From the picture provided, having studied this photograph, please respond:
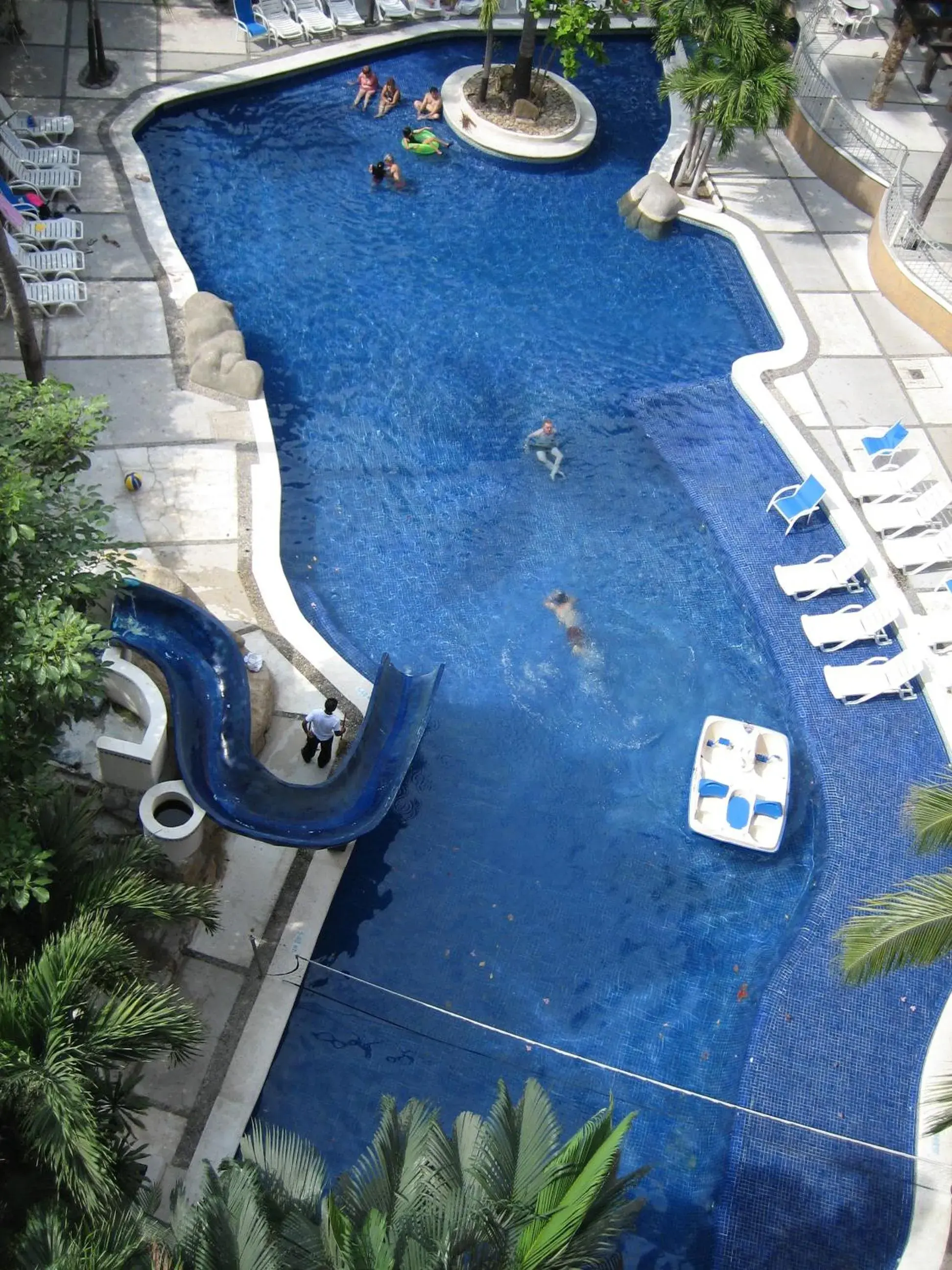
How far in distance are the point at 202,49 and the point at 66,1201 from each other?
864 inches

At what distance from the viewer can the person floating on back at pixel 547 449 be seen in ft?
56.3

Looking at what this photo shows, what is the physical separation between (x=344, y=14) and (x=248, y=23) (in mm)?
2031

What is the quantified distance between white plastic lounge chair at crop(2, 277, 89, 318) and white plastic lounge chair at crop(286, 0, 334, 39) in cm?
963

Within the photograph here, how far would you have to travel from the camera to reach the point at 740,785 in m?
13.9

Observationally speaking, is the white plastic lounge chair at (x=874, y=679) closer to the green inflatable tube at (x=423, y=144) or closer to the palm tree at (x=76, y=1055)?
the palm tree at (x=76, y=1055)

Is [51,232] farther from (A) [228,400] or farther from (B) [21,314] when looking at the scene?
(A) [228,400]

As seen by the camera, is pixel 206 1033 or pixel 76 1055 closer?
pixel 76 1055

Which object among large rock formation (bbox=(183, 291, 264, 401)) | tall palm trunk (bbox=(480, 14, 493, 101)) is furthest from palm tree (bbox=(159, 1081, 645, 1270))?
tall palm trunk (bbox=(480, 14, 493, 101))

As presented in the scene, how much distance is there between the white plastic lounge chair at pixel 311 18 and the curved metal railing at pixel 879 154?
9535mm

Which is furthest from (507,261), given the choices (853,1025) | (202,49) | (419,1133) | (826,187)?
(419,1133)

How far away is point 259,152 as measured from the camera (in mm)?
21516

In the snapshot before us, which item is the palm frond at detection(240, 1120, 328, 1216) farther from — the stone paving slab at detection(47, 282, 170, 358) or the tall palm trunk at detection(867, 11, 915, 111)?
the tall palm trunk at detection(867, 11, 915, 111)

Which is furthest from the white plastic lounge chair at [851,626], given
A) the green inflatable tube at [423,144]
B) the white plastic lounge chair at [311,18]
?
the white plastic lounge chair at [311,18]

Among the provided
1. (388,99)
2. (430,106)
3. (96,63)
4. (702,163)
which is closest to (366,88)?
(388,99)
